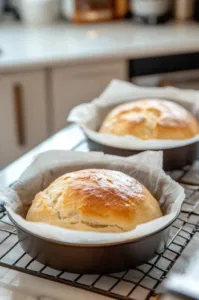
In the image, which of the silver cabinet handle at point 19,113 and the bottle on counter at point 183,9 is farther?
the bottle on counter at point 183,9

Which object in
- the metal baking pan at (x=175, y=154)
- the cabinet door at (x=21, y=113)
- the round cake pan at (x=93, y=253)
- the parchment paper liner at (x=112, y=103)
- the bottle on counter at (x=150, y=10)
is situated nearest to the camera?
the round cake pan at (x=93, y=253)

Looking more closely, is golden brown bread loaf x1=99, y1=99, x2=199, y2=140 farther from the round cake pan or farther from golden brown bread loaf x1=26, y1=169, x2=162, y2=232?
the round cake pan

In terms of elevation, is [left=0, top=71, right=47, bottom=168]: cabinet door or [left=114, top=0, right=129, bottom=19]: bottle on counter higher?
[left=114, top=0, right=129, bottom=19]: bottle on counter

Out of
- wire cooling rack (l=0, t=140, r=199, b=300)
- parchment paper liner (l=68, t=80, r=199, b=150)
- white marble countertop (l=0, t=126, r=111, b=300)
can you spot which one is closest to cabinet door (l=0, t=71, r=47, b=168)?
parchment paper liner (l=68, t=80, r=199, b=150)

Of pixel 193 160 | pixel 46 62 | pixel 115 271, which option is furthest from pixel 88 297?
pixel 46 62

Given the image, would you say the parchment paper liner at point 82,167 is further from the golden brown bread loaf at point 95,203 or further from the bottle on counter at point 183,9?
the bottle on counter at point 183,9

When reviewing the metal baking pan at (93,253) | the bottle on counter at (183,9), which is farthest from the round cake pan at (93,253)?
the bottle on counter at (183,9)
